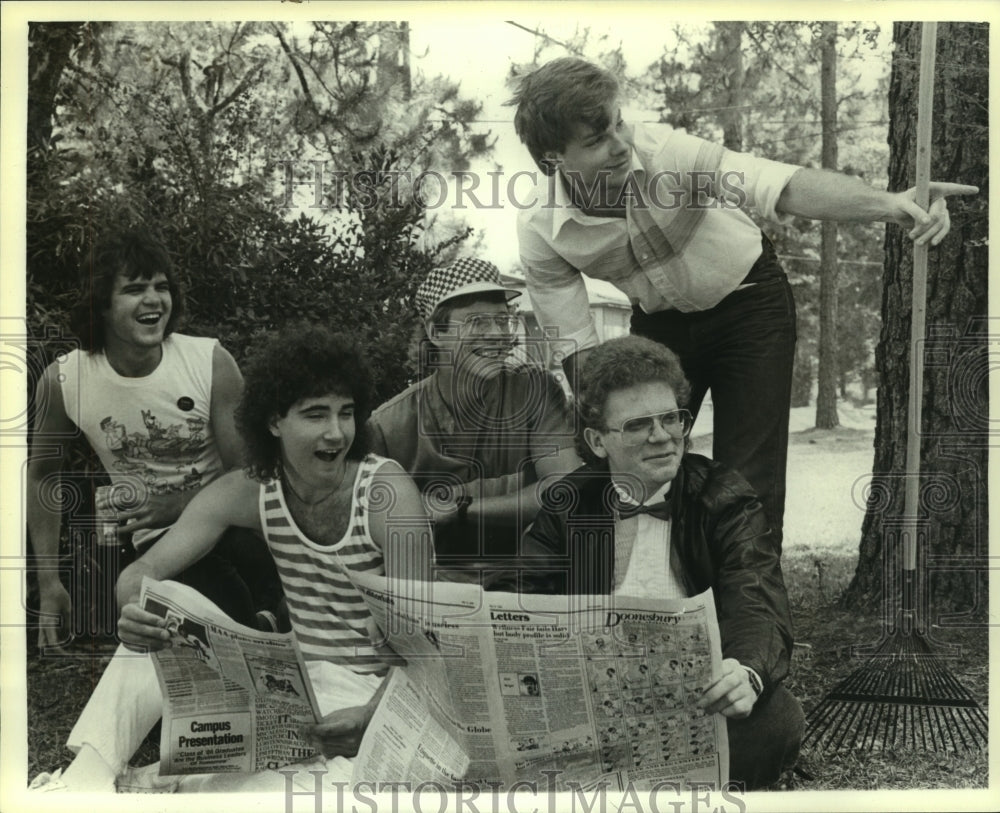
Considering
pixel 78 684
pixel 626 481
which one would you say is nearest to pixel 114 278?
pixel 78 684

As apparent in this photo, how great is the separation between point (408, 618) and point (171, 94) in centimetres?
209

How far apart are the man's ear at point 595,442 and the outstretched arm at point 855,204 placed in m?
Answer: 1.06

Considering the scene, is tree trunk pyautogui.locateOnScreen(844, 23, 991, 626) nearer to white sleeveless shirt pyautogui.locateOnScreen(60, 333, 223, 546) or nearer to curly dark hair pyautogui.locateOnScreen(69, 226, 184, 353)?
white sleeveless shirt pyautogui.locateOnScreen(60, 333, 223, 546)

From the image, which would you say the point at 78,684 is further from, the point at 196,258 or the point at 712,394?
the point at 712,394

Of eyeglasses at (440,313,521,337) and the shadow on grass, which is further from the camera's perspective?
the shadow on grass

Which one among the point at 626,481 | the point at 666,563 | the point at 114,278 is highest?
the point at 114,278

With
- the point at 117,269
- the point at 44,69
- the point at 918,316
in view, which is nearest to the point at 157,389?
the point at 117,269

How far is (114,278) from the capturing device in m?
4.30

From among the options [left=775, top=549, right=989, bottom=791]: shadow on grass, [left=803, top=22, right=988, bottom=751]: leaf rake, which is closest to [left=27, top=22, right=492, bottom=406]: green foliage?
[left=775, top=549, right=989, bottom=791]: shadow on grass

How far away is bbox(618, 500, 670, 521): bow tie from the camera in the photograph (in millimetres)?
4227

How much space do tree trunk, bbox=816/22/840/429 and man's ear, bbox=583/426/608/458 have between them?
82 cm

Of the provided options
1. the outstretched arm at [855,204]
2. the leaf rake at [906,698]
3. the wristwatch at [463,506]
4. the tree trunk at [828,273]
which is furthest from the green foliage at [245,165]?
the leaf rake at [906,698]

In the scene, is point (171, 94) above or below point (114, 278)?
above

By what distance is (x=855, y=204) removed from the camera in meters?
4.31
